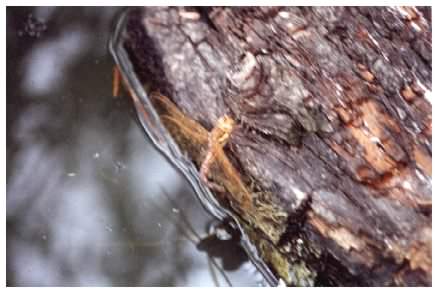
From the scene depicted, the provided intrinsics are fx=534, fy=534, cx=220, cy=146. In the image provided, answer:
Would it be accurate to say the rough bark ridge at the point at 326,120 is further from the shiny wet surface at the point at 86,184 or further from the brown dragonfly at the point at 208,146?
the shiny wet surface at the point at 86,184

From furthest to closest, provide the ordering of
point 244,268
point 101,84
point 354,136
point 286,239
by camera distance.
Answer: point 101,84 < point 244,268 < point 286,239 < point 354,136

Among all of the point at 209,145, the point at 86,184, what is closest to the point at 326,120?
the point at 209,145

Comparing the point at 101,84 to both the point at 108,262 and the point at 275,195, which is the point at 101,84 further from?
the point at 275,195

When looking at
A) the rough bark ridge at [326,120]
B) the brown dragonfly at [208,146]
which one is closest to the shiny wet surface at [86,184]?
the brown dragonfly at [208,146]

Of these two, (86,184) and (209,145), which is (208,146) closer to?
(209,145)

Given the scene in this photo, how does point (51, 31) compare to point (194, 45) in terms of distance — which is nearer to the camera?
point (194, 45)

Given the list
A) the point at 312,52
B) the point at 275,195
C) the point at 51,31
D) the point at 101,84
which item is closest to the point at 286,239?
the point at 275,195

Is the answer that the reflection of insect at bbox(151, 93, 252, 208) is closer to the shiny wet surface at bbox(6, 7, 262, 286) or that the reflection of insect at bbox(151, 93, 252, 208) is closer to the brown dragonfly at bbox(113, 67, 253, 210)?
the brown dragonfly at bbox(113, 67, 253, 210)
